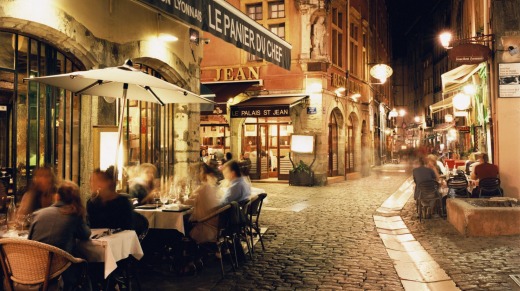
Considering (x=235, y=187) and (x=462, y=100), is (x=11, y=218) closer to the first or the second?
(x=235, y=187)

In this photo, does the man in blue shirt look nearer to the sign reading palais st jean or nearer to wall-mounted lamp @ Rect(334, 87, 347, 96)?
the sign reading palais st jean

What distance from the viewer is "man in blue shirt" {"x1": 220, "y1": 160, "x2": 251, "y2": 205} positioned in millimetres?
7094

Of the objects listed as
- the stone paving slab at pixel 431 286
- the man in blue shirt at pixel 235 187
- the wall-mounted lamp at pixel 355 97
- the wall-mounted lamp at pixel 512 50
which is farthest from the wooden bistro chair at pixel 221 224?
the wall-mounted lamp at pixel 355 97

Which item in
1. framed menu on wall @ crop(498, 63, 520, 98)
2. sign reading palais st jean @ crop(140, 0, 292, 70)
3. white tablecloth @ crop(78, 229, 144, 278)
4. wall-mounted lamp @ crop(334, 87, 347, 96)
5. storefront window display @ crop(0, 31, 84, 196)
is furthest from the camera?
wall-mounted lamp @ crop(334, 87, 347, 96)

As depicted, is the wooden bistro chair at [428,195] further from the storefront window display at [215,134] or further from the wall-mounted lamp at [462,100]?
the storefront window display at [215,134]

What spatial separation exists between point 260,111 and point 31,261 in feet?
50.1

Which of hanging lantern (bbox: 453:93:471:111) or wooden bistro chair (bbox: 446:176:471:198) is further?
hanging lantern (bbox: 453:93:471:111)

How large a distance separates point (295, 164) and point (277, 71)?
158 inches

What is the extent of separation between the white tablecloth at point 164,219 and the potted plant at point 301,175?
12786mm

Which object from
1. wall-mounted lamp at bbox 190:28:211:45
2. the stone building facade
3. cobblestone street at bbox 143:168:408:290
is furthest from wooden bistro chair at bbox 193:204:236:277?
the stone building facade

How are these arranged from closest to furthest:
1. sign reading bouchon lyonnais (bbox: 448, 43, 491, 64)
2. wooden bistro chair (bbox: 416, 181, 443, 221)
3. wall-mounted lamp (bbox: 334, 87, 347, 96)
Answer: wooden bistro chair (bbox: 416, 181, 443, 221) < sign reading bouchon lyonnais (bbox: 448, 43, 491, 64) < wall-mounted lamp (bbox: 334, 87, 347, 96)

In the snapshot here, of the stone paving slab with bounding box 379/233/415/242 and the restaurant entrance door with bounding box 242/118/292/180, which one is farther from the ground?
the restaurant entrance door with bounding box 242/118/292/180

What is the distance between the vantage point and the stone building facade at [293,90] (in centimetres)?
1906

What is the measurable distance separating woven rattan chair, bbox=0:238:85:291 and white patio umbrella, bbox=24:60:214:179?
7.76 ft
